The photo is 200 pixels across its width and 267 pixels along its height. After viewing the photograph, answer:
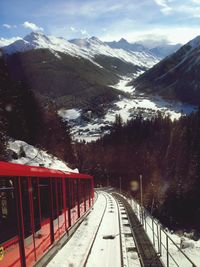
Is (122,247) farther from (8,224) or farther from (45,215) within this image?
(8,224)

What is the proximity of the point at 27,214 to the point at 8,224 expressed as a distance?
1.46m

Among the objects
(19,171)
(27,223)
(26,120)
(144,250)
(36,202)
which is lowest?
(144,250)

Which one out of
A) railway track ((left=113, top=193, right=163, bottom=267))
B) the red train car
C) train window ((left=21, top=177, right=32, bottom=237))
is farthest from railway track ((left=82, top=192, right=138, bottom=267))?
train window ((left=21, top=177, right=32, bottom=237))

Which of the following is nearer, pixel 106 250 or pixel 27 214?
pixel 27 214

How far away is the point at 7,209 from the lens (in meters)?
9.50

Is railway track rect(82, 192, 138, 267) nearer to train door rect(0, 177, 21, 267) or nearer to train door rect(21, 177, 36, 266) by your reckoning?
train door rect(21, 177, 36, 266)

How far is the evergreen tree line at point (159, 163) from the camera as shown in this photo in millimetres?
64125

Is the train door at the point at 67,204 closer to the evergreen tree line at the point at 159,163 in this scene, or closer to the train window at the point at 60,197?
the train window at the point at 60,197

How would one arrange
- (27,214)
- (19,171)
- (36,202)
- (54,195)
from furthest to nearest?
(54,195) → (36,202) → (27,214) → (19,171)

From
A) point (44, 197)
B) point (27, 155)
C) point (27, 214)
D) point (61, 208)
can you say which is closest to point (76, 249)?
point (61, 208)

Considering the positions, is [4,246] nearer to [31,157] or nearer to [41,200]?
[41,200]

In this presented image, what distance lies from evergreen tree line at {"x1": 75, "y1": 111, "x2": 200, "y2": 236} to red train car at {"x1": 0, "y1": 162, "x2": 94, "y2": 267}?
39265 millimetres

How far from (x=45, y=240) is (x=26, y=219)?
267 centimetres

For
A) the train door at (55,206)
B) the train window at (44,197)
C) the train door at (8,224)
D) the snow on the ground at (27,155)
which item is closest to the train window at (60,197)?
the train door at (55,206)
